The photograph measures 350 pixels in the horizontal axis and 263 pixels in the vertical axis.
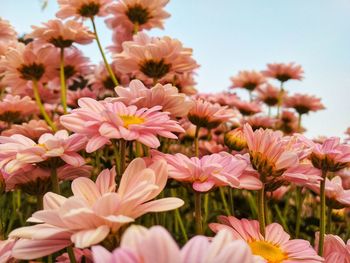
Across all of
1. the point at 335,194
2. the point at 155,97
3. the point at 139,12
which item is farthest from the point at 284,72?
the point at 155,97

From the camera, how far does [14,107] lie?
113cm

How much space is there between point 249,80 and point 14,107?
1.13m

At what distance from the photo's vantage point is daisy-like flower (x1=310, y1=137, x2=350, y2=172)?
626mm

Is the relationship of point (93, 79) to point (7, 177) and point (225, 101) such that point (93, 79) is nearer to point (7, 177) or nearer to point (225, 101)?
point (225, 101)

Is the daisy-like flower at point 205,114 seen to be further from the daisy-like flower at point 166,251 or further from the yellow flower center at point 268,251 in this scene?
the daisy-like flower at point 166,251

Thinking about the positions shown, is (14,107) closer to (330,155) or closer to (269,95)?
(330,155)

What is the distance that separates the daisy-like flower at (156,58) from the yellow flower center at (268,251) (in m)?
0.47

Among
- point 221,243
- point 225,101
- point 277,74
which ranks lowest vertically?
point 221,243

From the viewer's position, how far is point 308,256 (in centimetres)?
48

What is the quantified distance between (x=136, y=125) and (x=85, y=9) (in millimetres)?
757

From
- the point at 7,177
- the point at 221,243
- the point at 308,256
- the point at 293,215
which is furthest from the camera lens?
the point at 293,215

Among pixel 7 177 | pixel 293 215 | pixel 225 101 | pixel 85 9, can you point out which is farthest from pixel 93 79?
pixel 7 177

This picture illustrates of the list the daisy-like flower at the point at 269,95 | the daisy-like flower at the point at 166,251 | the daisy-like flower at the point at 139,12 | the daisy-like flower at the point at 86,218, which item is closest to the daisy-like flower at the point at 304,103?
the daisy-like flower at the point at 269,95

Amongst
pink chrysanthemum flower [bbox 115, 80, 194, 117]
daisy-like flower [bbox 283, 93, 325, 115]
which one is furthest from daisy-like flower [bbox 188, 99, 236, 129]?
daisy-like flower [bbox 283, 93, 325, 115]
